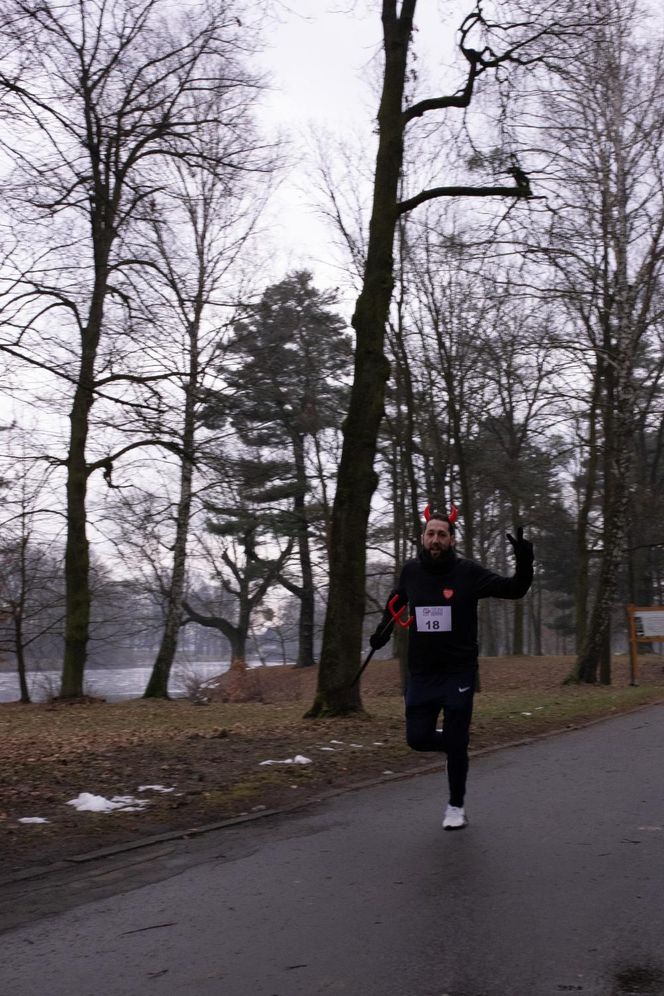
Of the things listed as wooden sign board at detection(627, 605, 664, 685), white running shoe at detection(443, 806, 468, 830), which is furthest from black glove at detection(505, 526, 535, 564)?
wooden sign board at detection(627, 605, 664, 685)

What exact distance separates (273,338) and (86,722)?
8.79 m

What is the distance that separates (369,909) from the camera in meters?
4.89

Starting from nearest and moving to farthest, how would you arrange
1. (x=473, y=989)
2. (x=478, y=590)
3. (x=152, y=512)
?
(x=473, y=989) < (x=478, y=590) < (x=152, y=512)

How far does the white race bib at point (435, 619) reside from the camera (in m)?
6.85

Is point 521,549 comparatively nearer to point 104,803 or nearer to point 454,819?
point 454,819

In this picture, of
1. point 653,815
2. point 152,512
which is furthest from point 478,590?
point 152,512

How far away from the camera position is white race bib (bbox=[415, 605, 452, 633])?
685 cm

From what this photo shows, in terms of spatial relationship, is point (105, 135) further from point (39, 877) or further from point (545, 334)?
point (545, 334)

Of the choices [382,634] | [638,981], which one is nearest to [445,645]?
[382,634]

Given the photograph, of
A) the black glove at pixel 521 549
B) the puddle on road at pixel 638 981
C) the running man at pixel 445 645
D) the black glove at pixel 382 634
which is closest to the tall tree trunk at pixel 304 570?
the black glove at pixel 382 634

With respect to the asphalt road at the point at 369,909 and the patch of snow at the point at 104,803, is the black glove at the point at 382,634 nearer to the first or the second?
the asphalt road at the point at 369,909

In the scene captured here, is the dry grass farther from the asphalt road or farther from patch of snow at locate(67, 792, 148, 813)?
the asphalt road

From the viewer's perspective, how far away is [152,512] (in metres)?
28.2

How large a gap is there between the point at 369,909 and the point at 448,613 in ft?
7.80
